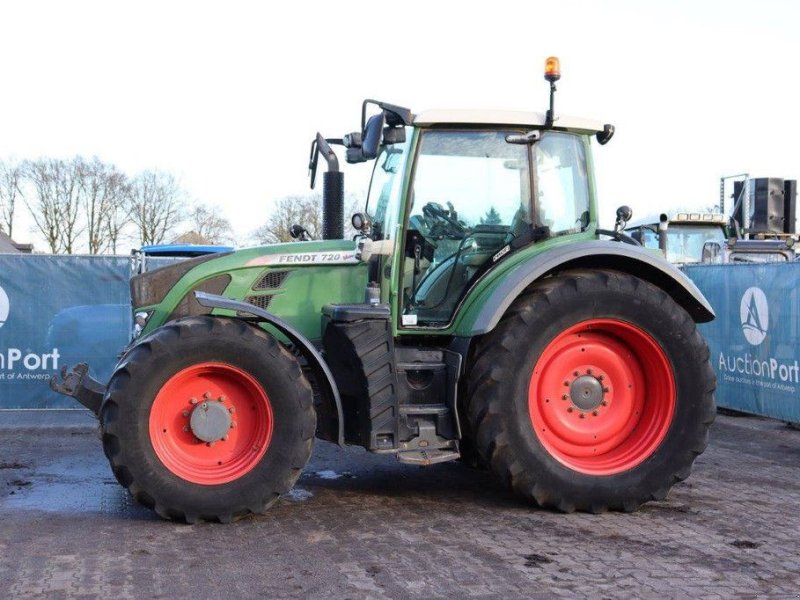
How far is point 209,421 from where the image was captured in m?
6.18

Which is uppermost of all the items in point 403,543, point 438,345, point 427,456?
point 438,345

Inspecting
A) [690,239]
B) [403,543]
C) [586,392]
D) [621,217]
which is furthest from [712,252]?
[403,543]

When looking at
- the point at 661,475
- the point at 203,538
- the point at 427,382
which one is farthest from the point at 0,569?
the point at 661,475

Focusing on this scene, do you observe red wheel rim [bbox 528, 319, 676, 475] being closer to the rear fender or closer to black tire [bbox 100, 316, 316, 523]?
the rear fender

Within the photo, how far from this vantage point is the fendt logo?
36.9 ft

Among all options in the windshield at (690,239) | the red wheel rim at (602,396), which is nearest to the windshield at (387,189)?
the red wheel rim at (602,396)

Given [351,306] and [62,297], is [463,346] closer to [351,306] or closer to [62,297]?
[351,306]

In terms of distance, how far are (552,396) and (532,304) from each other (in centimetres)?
69

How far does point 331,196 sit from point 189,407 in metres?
1.98

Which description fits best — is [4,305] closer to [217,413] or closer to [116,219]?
[217,413]

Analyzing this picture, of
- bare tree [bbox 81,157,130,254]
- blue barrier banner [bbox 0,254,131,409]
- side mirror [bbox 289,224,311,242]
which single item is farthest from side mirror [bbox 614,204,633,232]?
bare tree [bbox 81,157,130,254]

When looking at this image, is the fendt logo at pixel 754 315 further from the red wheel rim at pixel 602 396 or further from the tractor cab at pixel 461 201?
the tractor cab at pixel 461 201

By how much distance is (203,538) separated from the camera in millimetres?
5758

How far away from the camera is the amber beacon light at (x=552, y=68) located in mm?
6543
